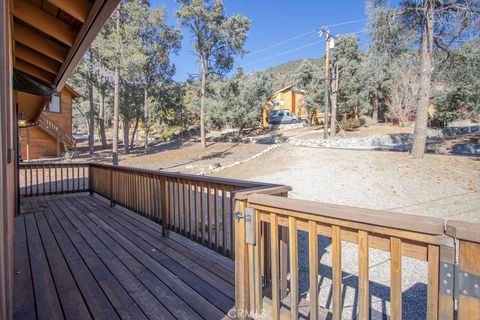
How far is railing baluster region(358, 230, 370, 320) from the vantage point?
1230 mm

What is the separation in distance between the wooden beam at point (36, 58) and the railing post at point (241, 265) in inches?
133

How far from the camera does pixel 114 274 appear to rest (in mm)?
2586

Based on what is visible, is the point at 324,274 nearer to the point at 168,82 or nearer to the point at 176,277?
the point at 176,277

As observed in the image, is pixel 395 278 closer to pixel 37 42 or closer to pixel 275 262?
pixel 275 262

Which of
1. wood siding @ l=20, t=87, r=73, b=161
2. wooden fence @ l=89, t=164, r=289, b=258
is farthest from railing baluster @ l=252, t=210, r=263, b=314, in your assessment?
wood siding @ l=20, t=87, r=73, b=161

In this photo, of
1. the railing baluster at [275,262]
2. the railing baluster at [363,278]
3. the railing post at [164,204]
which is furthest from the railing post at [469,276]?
the railing post at [164,204]

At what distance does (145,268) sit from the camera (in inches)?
107

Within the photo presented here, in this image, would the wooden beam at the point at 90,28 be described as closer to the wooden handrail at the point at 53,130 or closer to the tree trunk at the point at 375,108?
the wooden handrail at the point at 53,130

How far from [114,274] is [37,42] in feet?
8.42

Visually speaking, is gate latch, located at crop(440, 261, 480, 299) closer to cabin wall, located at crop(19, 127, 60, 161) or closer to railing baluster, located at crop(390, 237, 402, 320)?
railing baluster, located at crop(390, 237, 402, 320)

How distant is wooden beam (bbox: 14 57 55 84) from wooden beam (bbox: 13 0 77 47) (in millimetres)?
1402

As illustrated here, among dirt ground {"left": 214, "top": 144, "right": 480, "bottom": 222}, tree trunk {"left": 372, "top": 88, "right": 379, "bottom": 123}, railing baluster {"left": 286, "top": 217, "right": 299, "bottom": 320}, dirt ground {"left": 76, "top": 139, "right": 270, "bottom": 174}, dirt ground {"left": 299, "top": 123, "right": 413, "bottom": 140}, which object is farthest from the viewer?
tree trunk {"left": 372, "top": 88, "right": 379, "bottom": 123}

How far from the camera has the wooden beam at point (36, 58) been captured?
345 centimetres

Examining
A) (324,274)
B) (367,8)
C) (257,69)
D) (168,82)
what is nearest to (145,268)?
(324,274)
